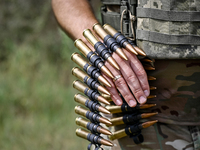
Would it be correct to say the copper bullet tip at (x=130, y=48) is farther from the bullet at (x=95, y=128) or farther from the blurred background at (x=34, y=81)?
the blurred background at (x=34, y=81)

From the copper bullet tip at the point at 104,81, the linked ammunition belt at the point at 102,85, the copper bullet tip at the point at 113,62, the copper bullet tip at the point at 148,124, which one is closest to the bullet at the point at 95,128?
the linked ammunition belt at the point at 102,85

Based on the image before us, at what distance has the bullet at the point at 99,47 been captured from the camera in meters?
1.37

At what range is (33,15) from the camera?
20.0 ft

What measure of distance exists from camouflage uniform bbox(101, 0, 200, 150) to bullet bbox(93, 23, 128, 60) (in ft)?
0.41

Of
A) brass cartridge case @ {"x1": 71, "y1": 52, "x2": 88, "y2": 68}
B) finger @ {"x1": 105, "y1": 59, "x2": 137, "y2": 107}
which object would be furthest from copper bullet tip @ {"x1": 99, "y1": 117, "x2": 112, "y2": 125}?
brass cartridge case @ {"x1": 71, "y1": 52, "x2": 88, "y2": 68}

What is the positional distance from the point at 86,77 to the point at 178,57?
0.54 m

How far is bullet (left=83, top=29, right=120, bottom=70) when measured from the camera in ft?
4.48

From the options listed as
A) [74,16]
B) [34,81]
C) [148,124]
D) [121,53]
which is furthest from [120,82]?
[34,81]

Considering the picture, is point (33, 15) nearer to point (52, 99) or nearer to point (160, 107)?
point (52, 99)

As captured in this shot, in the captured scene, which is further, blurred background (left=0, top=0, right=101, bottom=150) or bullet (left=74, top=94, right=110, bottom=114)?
blurred background (left=0, top=0, right=101, bottom=150)

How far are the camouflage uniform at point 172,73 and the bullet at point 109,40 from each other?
126mm

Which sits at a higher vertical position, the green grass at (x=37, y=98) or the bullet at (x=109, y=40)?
the bullet at (x=109, y=40)

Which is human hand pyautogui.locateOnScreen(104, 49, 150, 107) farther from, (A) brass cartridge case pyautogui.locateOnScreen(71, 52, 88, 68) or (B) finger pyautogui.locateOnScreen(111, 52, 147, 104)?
(A) brass cartridge case pyautogui.locateOnScreen(71, 52, 88, 68)

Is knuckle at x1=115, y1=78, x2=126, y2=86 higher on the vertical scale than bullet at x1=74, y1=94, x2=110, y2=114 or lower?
higher
